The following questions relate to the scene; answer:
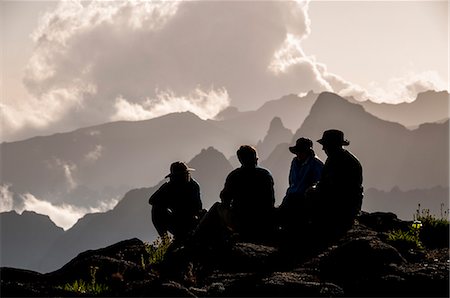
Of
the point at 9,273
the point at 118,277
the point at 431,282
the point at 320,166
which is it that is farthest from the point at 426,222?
the point at 9,273

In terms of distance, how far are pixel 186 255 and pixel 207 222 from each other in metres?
0.90

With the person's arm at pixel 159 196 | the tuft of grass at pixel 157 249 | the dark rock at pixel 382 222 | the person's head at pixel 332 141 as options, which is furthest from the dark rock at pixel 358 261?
the dark rock at pixel 382 222

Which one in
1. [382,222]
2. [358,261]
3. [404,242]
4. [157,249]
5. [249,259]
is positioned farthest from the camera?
[382,222]

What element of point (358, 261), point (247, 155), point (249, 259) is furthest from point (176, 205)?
point (358, 261)

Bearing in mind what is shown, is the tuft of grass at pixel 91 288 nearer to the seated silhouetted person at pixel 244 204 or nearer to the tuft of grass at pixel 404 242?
the seated silhouetted person at pixel 244 204

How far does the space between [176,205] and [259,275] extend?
3839mm

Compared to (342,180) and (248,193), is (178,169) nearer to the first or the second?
(248,193)

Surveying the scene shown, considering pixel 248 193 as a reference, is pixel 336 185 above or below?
above

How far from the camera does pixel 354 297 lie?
8.38 metres

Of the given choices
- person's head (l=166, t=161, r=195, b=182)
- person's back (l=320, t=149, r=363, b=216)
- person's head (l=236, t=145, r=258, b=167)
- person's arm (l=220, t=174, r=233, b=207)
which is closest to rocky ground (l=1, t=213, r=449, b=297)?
person's arm (l=220, t=174, r=233, b=207)

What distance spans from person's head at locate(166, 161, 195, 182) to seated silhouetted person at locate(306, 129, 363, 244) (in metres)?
2.60

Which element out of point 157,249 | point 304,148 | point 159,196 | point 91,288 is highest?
point 304,148

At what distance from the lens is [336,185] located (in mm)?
11781

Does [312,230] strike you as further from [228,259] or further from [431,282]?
[431,282]
